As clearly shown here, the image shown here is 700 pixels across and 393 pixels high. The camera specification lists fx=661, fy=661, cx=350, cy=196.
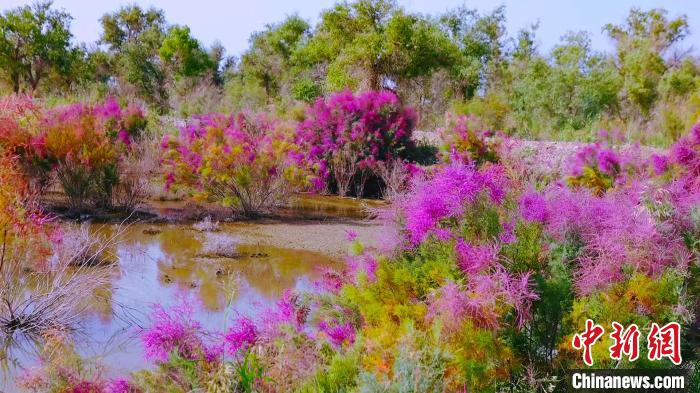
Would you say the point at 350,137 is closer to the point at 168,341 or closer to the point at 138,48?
the point at 168,341

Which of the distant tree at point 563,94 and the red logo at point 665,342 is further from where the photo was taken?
the distant tree at point 563,94

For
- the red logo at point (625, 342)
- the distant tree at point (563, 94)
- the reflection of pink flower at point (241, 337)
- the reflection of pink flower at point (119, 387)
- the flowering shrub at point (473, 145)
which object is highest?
the distant tree at point (563, 94)

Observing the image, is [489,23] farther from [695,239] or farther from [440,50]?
[695,239]

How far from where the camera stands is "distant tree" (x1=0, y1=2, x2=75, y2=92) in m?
25.6

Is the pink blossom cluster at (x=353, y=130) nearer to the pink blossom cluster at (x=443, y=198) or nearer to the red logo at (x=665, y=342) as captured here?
the pink blossom cluster at (x=443, y=198)

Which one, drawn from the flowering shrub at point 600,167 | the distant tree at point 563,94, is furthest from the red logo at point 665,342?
the distant tree at point 563,94

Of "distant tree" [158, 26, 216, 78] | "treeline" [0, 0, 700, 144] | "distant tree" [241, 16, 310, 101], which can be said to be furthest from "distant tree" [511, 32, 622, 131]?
"distant tree" [158, 26, 216, 78]

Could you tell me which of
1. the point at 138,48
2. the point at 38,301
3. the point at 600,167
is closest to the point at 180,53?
the point at 138,48

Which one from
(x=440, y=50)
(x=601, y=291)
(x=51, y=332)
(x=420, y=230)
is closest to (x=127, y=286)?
(x=51, y=332)

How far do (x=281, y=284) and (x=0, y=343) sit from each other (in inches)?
111

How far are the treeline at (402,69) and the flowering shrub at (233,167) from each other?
4.10 metres

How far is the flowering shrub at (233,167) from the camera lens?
1005 cm

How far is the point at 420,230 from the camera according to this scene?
11.7 ft

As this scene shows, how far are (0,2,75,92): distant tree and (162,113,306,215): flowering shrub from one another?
59.8 feet
